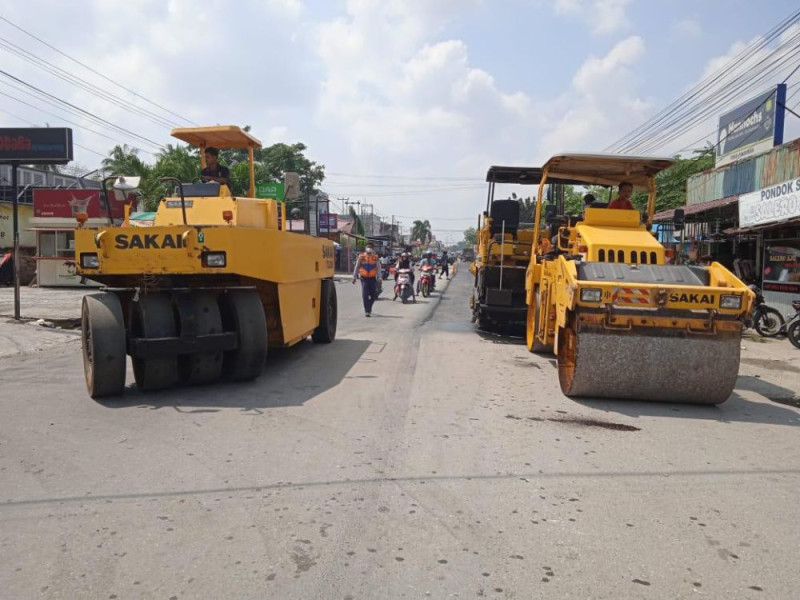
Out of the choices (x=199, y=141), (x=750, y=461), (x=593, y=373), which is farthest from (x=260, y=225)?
Answer: (x=750, y=461)

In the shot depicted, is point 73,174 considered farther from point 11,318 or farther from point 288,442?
point 288,442

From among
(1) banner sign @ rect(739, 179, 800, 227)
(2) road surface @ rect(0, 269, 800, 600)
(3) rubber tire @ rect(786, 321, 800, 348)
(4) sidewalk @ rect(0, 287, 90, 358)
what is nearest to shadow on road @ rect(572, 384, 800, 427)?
(2) road surface @ rect(0, 269, 800, 600)

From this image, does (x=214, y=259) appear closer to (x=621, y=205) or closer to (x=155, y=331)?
(x=155, y=331)

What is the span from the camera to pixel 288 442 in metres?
4.90

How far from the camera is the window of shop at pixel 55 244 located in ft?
81.3

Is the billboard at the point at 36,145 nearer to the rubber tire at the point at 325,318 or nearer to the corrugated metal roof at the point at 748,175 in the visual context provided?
the rubber tire at the point at 325,318

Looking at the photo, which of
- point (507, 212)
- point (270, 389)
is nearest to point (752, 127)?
point (507, 212)

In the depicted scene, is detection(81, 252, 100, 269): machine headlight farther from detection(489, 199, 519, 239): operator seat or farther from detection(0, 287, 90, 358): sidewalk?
→ detection(489, 199, 519, 239): operator seat

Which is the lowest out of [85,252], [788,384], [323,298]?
[788,384]

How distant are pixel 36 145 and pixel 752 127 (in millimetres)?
17476

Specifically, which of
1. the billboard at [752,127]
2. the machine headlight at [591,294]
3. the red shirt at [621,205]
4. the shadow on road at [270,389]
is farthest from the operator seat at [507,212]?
the billboard at [752,127]

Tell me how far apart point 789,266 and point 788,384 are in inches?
257

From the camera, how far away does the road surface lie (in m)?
2.96

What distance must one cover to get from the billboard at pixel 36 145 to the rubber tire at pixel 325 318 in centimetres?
617
